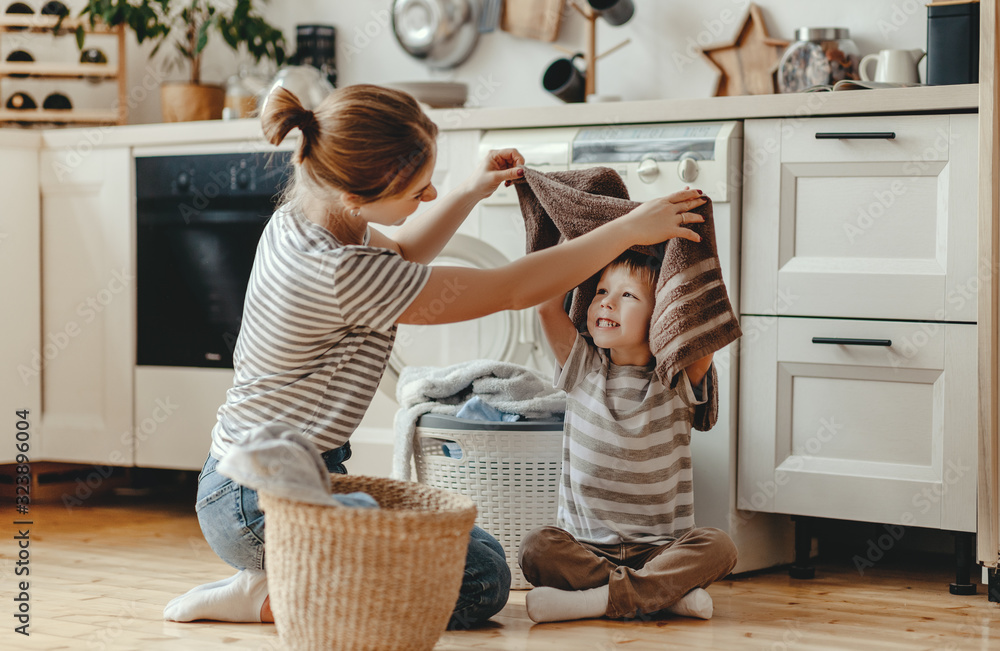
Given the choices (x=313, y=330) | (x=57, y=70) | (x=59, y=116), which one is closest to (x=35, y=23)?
(x=57, y=70)

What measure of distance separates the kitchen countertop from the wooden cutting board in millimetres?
567

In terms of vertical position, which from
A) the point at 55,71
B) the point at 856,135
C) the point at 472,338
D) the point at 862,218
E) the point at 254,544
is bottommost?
the point at 254,544

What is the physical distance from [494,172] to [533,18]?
1039 millimetres

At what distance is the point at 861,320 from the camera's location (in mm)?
1873

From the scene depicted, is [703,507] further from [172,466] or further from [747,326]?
[172,466]

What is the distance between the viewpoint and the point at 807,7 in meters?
2.41

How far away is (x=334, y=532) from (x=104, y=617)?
57cm

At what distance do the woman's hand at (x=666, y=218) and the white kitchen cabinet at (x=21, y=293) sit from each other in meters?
1.60

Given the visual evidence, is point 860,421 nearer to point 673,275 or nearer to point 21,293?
point 673,275

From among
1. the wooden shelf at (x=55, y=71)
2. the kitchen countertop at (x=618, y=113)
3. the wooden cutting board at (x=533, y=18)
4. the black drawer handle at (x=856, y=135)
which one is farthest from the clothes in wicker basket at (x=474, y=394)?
the wooden shelf at (x=55, y=71)

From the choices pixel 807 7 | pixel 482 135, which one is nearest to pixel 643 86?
pixel 807 7

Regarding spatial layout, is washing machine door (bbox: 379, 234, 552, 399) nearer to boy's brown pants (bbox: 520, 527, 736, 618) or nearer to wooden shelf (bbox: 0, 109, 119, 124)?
boy's brown pants (bbox: 520, 527, 736, 618)

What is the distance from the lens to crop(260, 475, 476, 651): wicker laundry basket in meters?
1.29

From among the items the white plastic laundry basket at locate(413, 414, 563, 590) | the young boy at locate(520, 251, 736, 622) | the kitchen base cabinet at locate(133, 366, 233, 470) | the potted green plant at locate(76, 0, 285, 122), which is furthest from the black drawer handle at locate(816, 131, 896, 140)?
the potted green plant at locate(76, 0, 285, 122)
